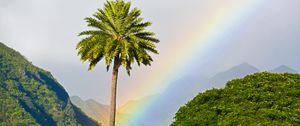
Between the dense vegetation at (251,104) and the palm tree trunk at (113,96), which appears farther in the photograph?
the palm tree trunk at (113,96)

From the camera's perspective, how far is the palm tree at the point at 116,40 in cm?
5081

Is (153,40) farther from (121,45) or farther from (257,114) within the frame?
(257,114)

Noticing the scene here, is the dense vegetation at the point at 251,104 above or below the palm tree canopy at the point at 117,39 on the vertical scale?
below

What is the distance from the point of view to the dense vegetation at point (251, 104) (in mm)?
35688

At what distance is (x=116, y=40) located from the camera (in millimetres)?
51594

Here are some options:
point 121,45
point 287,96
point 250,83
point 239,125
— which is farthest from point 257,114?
point 121,45

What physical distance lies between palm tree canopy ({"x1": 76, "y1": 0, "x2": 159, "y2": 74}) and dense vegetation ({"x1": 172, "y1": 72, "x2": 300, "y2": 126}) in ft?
33.5

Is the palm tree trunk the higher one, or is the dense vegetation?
the palm tree trunk

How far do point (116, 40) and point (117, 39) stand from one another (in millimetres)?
215

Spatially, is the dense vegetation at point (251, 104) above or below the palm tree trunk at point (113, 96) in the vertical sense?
below

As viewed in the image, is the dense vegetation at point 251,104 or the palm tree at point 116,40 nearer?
the dense vegetation at point 251,104

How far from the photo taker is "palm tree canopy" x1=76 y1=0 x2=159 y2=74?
167 ft

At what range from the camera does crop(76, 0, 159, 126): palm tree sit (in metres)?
50.8

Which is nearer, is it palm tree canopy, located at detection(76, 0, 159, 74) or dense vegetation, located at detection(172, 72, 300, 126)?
dense vegetation, located at detection(172, 72, 300, 126)
